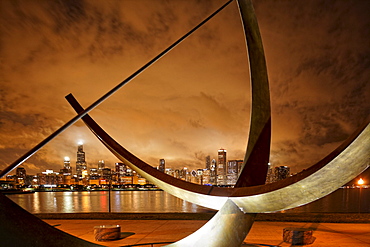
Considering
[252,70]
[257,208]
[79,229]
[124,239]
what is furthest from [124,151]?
[79,229]

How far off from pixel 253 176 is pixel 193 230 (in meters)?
3.89

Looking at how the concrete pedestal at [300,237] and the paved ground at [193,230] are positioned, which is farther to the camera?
the paved ground at [193,230]

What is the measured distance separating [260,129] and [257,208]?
1672 mm

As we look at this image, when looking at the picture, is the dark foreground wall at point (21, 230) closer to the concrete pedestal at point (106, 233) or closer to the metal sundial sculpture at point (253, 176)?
the metal sundial sculpture at point (253, 176)

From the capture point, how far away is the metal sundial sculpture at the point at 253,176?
2900 mm

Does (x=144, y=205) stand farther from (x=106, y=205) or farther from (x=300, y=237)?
(x=300, y=237)

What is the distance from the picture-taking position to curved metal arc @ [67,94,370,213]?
280 cm

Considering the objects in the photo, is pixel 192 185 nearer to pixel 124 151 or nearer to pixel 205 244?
pixel 205 244

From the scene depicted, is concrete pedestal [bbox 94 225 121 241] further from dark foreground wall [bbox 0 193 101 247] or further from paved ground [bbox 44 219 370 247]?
dark foreground wall [bbox 0 193 101 247]

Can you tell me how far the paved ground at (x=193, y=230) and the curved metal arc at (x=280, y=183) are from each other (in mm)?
2644

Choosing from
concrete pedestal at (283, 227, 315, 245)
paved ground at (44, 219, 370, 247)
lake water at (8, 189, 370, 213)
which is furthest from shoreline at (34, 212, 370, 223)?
lake water at (8, 189, 370, 213)

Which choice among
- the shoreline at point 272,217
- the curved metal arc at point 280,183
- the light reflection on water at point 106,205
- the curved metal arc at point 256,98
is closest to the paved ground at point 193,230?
the shoreline at point 272,217

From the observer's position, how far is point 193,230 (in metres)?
8.08

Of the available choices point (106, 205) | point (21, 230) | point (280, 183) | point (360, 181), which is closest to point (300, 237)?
point (280, 183)
